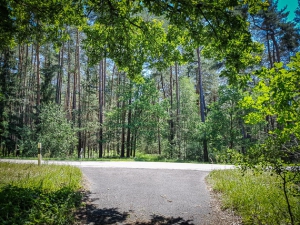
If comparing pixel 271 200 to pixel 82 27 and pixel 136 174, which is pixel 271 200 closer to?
pixel 136 174

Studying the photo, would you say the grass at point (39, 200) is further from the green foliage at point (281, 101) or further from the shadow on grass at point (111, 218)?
the green foliage at point (281, 101)

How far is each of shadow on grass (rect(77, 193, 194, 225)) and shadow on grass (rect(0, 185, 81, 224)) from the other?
35 centimetres

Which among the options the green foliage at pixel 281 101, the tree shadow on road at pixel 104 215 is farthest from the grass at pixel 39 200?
the green foliage at pixel 281 101

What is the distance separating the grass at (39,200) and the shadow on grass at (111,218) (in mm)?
333

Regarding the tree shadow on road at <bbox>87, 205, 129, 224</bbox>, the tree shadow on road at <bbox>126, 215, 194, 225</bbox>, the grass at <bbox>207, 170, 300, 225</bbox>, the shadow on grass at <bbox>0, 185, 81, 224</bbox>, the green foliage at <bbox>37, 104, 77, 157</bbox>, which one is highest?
the green foliage at <bbox>37, 104, 77, 157</bbox>

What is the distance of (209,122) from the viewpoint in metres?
19.9

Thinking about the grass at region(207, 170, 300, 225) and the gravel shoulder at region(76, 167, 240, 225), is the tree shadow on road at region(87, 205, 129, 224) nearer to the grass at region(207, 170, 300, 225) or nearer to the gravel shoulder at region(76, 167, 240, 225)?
the gravel shoulder at region(76, 167, 240, 225)

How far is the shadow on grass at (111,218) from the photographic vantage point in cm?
452

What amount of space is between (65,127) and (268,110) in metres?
17.9

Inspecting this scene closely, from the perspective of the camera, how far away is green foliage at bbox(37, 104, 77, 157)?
1727 cm

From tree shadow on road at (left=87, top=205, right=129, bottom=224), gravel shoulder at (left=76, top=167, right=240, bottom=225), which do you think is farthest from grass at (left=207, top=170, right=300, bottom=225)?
tree shadow on road at (left=87, top=205, right=129, bottom=224)

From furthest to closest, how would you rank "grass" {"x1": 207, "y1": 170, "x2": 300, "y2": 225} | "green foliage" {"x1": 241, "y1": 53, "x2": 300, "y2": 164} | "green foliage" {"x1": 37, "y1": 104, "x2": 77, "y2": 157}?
1. "green foliage" {"x1": 37, "y1": 104, "x2": 77, "y2": 157}
2. "grass" {"x1": 207, "y1": 170, "x2": 300, "y2": 225}
3. "green foliage" {"x1": 241, "y1": 53, "x2": 300, "y2": 164}

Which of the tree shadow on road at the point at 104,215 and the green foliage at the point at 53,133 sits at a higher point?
the green foliage at the point at 53,133

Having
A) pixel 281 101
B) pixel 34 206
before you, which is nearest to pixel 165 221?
pixel 34 206
